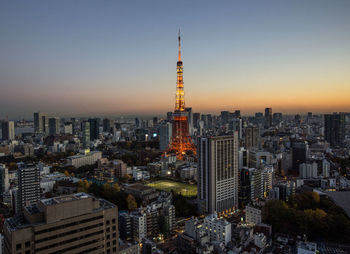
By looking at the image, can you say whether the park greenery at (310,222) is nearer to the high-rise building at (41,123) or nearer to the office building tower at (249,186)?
the office building tower at (249,186)

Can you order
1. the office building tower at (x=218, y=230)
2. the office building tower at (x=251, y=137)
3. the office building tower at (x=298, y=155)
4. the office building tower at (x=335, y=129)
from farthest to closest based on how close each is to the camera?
1. the office building tower at (x=335, y=129)
2. the office building tower at (x=251, y=137)
3. the office building tower at (x=298, y=155)
4. the office building tower at (x=218, y=230)

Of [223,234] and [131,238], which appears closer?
[223,234]

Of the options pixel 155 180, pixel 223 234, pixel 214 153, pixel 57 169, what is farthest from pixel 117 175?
pixel 223 234

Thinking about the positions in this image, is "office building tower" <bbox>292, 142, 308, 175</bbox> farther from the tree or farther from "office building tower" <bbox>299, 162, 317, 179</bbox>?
the tree

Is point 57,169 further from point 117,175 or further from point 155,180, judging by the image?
point 155,180

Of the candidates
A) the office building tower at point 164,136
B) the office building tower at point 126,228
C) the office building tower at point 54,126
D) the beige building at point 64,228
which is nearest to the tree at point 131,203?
the office building tower at point 126,228
